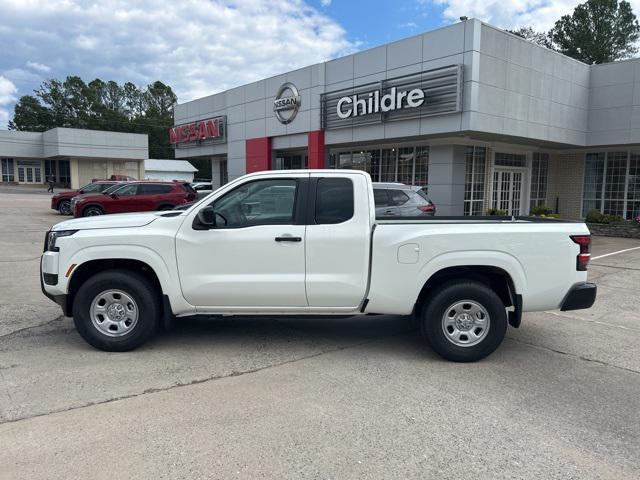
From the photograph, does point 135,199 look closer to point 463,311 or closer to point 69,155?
point 463,311

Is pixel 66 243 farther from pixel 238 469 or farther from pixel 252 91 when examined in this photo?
pixel 252 91

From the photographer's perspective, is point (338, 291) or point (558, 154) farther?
point (558, 154)

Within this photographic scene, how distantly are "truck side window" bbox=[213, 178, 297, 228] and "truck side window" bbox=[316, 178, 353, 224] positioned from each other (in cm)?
28

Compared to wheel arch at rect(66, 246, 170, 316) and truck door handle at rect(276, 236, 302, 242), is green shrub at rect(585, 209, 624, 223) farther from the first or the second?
wheel arch at rect(66, 246, 170, 316)

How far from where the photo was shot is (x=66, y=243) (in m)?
5.31

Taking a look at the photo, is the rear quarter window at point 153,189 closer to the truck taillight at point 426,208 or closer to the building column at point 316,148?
the building column at point 316,148

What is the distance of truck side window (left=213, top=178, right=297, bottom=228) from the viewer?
5355mm

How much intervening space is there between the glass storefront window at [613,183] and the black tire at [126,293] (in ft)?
66.8

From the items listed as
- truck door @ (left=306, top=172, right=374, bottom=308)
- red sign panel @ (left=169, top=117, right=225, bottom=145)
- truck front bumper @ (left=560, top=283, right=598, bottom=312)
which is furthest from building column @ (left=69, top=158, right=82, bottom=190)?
truck front bumper @ (left=560, top=283, right=598, bottom=312)

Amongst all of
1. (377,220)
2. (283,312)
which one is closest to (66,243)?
(283,312)

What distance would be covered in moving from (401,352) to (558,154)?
20.2 metres

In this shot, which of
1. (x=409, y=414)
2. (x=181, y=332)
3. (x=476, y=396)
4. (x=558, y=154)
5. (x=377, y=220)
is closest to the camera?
(x=409, y=414)

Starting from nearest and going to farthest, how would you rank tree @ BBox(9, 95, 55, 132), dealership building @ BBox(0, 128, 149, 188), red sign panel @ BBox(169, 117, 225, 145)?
red sign panel @ BBox(169, 117, 225, 145) < dealership building @ BBox(0, 128, 149, 188) < tree @ BBox(9, 95, 55, 132)

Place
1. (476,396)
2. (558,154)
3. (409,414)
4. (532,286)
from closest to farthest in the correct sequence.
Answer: (409,414)
(476,396)
(532,286)
(558,154)
